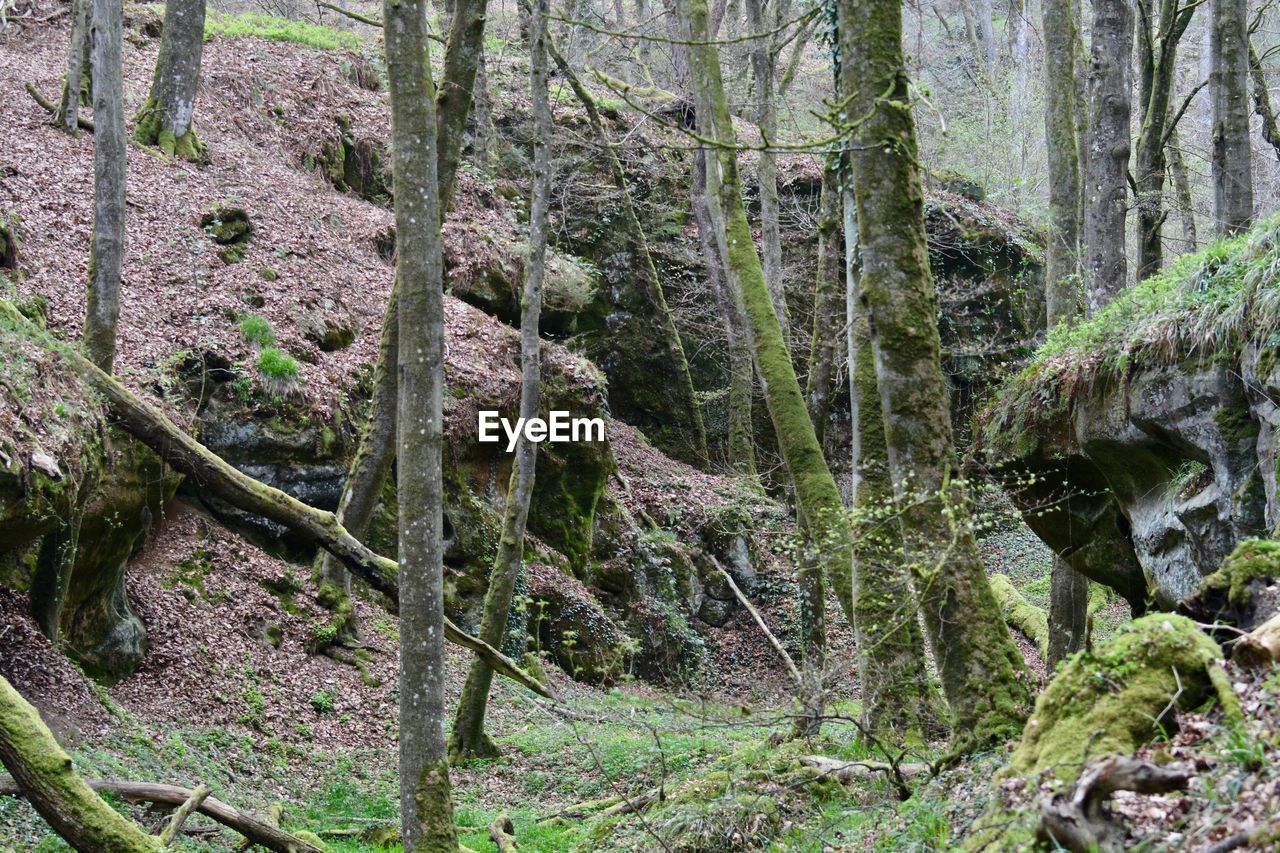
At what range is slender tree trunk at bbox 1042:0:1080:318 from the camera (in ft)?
35.2

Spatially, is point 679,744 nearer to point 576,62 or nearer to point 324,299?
point 324,299

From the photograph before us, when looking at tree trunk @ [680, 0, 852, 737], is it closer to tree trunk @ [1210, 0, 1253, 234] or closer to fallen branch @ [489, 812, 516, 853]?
fallen branch @ [489, 812, 516, 853]

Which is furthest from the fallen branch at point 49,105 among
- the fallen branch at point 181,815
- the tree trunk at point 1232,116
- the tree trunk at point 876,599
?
the tree trunk at point 1232,116

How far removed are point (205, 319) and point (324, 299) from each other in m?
1.98

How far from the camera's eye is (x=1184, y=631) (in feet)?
11.9

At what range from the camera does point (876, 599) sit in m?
7.42

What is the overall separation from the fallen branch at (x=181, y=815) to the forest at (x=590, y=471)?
4cm

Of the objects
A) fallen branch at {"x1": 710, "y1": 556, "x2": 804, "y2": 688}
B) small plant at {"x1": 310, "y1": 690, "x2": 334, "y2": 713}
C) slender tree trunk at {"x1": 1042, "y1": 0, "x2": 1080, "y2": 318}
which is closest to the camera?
small plant at {"x1": 310, "y1": 690, "x2": 334, "y2": 713}

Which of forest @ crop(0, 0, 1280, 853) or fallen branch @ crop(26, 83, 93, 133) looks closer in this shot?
forest @ crop(0, 0, 1280, 853)

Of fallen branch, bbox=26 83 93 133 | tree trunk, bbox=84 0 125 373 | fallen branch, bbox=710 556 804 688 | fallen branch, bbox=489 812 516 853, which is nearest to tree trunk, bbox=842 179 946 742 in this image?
fallen branch, bbox=710 556 804 688

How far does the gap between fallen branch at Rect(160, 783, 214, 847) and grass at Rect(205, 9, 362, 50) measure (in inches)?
658

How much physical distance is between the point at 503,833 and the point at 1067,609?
6.01 meters

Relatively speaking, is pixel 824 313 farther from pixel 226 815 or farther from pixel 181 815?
pixel 181 815

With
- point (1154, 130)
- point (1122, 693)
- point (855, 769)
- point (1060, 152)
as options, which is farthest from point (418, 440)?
point (1154, 130)
